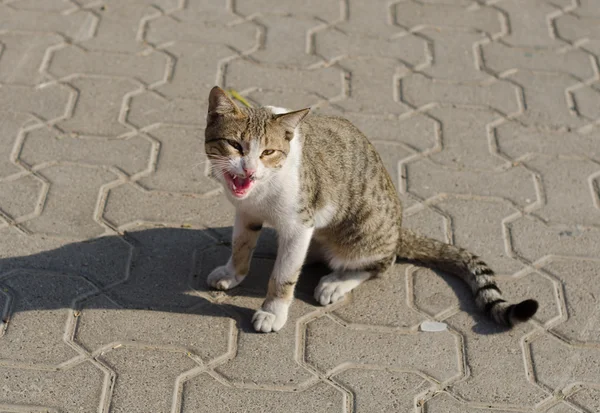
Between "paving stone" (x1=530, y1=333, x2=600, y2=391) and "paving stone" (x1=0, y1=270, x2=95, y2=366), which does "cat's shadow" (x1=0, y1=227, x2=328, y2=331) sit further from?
"paving stone" (x1=530, y1=333, x2=600, y2=391)

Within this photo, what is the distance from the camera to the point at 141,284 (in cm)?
488

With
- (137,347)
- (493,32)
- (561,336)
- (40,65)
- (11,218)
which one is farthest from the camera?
(493,32)

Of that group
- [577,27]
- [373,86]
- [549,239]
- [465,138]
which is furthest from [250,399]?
[577,27]

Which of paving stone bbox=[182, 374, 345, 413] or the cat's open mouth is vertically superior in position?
the cat's open mouth

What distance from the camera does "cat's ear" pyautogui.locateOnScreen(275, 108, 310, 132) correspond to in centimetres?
423

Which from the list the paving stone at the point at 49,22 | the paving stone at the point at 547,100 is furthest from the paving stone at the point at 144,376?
the paving stone at the point at 547,100

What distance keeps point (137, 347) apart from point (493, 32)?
4.47 m

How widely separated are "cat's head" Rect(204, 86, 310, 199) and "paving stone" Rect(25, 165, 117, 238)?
127 centimetres

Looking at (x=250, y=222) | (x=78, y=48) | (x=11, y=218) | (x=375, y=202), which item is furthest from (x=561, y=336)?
(x=78, y=48)

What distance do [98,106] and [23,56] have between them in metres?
0.89

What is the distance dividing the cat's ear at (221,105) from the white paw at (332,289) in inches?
48.1

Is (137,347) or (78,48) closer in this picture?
(137,347)

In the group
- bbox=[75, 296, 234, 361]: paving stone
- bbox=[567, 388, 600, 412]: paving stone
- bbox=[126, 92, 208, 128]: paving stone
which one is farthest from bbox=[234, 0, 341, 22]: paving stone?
bbox=[567, 388, 600, 412]: paving stone

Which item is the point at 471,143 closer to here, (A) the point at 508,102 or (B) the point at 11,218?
(A) the point at 508,102
